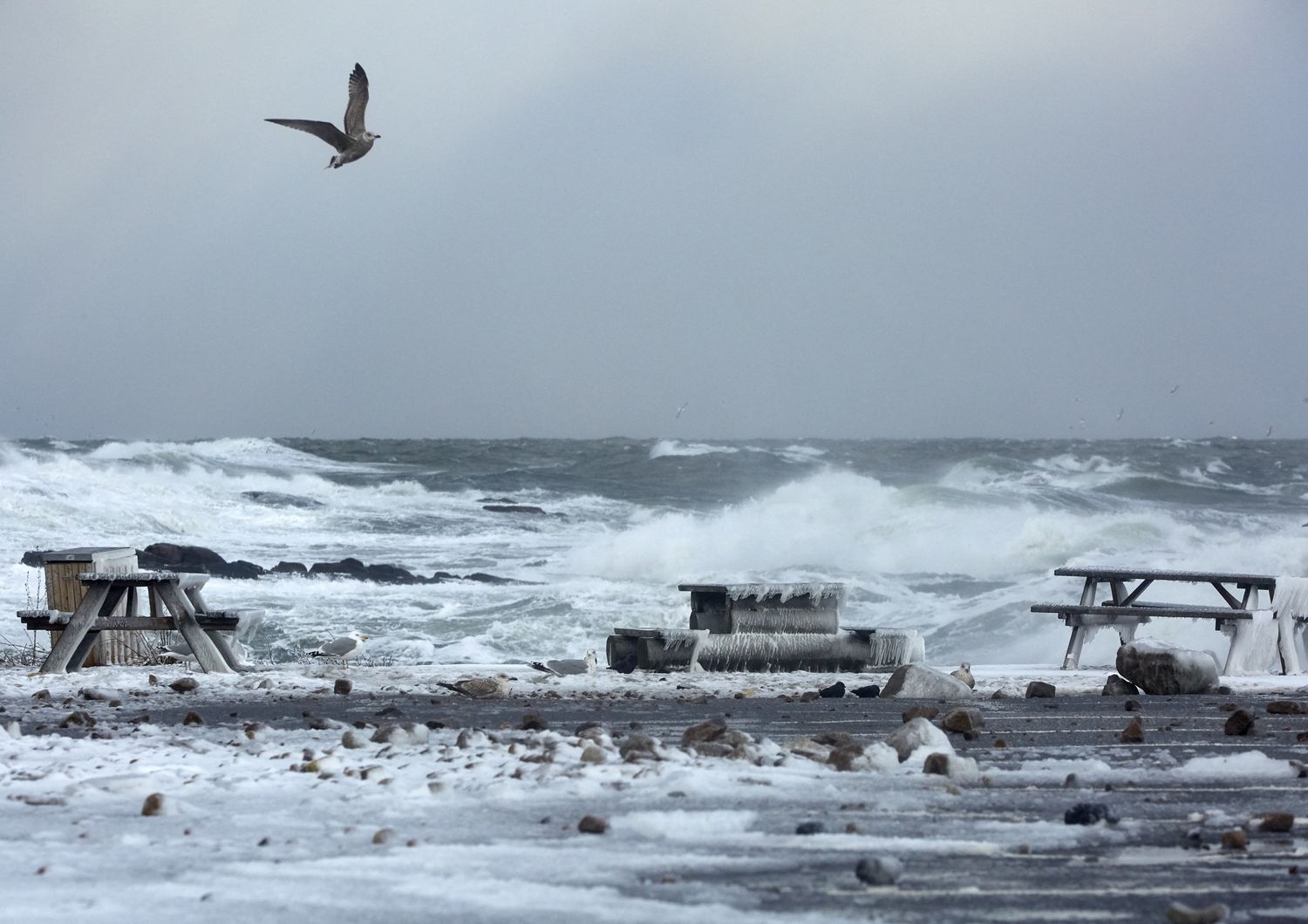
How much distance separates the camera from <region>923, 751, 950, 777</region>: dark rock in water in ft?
14.1

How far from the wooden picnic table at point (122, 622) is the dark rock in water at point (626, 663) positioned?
2.51m

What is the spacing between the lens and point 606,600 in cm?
1518

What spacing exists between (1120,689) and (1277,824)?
4055 mm

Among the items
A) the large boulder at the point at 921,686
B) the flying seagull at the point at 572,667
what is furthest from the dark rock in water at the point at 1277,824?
the flying seagull at the point at 572,667

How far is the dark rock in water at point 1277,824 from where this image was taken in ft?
11.6

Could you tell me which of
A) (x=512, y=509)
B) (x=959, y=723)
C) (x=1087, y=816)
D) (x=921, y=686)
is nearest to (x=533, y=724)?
(x=959, y=723)

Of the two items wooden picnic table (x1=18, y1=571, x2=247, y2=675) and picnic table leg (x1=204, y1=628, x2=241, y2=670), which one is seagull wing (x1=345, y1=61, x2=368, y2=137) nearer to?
wooden picnic table (x1=18, y1=571, x2=247, y2=675)

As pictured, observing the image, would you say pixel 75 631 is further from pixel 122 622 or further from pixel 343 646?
pixel 343 646

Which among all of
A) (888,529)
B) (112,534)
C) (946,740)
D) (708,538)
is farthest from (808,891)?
(112,534)

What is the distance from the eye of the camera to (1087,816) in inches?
143

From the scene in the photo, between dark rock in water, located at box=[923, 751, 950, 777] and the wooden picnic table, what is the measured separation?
5.69 meters

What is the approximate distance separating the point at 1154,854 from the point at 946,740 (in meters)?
1.46

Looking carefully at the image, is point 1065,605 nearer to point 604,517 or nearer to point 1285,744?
point 1285,744

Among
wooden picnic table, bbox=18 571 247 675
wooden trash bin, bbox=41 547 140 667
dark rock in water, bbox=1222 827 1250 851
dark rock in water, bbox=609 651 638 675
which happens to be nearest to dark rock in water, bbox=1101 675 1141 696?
dark rock in water, bbox=609 651 638 675
